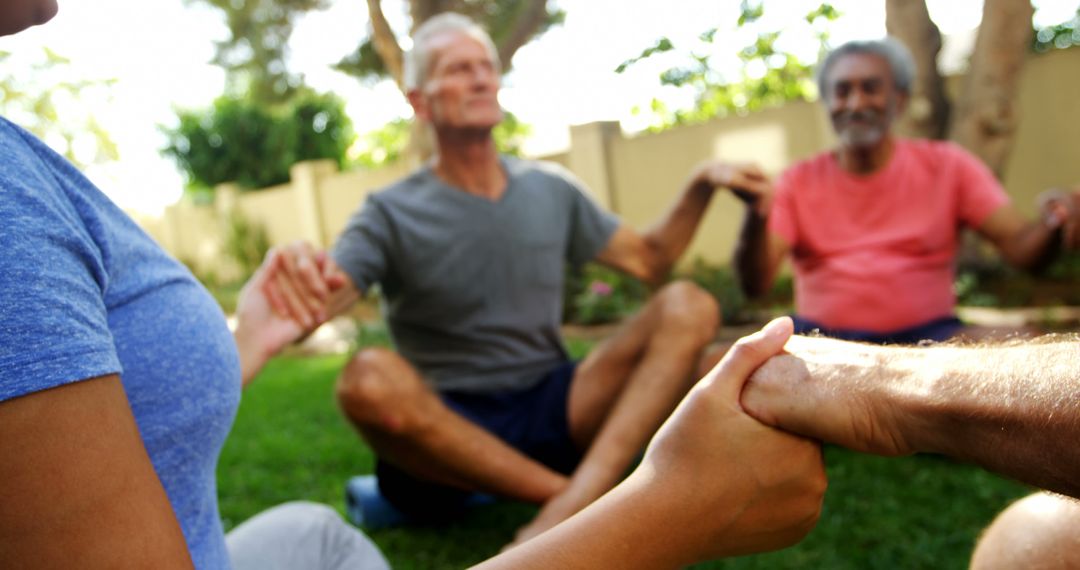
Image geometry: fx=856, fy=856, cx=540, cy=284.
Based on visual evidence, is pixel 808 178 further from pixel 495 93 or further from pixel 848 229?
pixel 495 93

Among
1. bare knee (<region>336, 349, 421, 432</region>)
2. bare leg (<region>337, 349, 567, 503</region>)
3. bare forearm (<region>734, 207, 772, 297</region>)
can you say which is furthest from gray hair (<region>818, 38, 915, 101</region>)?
bare knee (<region>336, 349, 421, 432</region>)

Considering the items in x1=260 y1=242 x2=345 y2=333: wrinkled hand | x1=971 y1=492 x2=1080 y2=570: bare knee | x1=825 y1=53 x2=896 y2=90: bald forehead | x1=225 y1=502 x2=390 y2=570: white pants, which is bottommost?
x1=225 y1=502 x2=390 y2=570: white pants

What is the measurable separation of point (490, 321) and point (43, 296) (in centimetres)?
202

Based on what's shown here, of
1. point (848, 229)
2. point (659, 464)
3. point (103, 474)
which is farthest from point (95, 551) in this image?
point (848, 229)

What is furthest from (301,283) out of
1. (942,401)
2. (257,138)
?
(257,138)

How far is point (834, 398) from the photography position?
1.14 m

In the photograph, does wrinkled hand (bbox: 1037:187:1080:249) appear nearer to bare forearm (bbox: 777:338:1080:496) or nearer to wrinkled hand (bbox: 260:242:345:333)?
bare forearm (bbox: 777:338:1080:496)

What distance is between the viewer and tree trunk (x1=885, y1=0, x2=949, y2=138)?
583 cm

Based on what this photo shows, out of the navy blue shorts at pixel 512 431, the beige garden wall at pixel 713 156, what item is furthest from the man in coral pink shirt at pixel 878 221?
the beige garden wall at pixel 713 156

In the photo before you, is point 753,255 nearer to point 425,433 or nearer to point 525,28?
point 425,433

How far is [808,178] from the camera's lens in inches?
142

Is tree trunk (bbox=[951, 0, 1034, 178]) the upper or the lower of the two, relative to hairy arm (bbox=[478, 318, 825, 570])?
upper

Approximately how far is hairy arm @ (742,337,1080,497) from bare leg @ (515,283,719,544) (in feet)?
3.91

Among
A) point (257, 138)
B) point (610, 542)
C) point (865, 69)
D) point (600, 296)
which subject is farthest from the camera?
point (257, 138)
